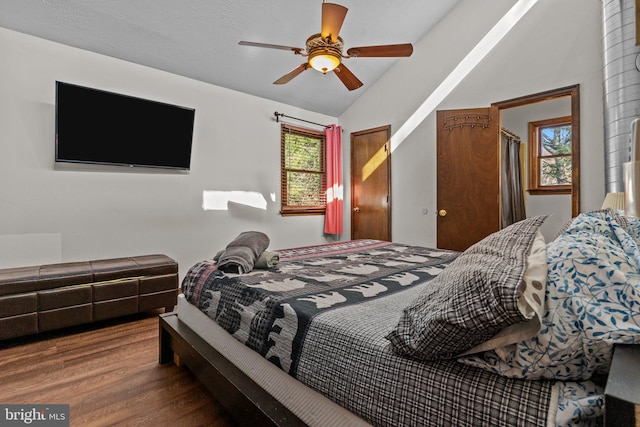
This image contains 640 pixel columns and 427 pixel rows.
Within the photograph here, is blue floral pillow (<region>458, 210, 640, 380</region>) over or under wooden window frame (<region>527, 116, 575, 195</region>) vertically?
under

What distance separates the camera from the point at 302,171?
498 centimetres

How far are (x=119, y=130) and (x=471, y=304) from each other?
3.61 m

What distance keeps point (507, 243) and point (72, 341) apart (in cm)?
306

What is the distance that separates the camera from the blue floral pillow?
2.20 feet

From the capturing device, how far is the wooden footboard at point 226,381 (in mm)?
1173

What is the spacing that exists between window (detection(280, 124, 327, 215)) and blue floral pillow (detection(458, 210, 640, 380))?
160 inches

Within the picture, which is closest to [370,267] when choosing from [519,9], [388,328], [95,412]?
[388,328]

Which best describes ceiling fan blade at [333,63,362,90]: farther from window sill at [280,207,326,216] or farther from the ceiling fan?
window sill at [280,207,326,216]

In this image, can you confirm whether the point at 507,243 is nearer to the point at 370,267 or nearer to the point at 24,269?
the point at 370,267

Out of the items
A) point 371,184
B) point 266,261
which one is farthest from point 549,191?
point 266,261

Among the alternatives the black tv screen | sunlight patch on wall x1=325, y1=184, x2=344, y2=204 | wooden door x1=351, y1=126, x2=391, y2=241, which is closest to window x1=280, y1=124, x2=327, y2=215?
sunlight patch on wall x1=325, y1=184, x2=344, y2=204

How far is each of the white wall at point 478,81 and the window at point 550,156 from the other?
1346 mm

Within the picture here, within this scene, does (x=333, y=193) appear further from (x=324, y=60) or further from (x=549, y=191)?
(x=549, y=191)

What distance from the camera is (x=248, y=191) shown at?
436 centimetres
